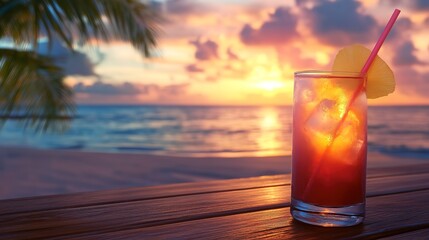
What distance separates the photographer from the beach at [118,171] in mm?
3809

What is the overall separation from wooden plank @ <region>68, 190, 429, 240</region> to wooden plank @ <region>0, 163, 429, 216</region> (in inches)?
6.8

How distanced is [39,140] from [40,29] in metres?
8.28

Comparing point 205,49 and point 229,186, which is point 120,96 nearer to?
point 205,49

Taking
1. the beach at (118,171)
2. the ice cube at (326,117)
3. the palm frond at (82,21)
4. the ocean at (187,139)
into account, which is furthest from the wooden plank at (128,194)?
the ocean at (187,139)

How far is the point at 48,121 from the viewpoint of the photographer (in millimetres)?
3707

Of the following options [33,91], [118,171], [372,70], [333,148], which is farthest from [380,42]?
[118,171]

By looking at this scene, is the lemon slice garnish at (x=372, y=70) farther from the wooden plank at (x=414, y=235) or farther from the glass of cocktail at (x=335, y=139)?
the wooden plank at (x=414, y=235)

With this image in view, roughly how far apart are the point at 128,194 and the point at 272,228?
300 millimetres

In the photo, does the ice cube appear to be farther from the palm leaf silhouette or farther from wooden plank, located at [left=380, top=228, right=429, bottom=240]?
the palm leaf silhouette

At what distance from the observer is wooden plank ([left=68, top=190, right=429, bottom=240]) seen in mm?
543

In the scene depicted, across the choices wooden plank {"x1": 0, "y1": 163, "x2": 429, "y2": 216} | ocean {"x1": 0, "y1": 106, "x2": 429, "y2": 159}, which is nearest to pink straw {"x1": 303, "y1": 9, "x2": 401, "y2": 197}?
wooden plank {"x1": 0, "y1": 163, "x2": 429, "y2": 216}

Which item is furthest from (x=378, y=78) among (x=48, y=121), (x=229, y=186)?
(x=48, y=121)

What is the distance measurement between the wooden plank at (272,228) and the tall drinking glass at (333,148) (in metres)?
0.03

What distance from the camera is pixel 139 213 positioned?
0.65m
